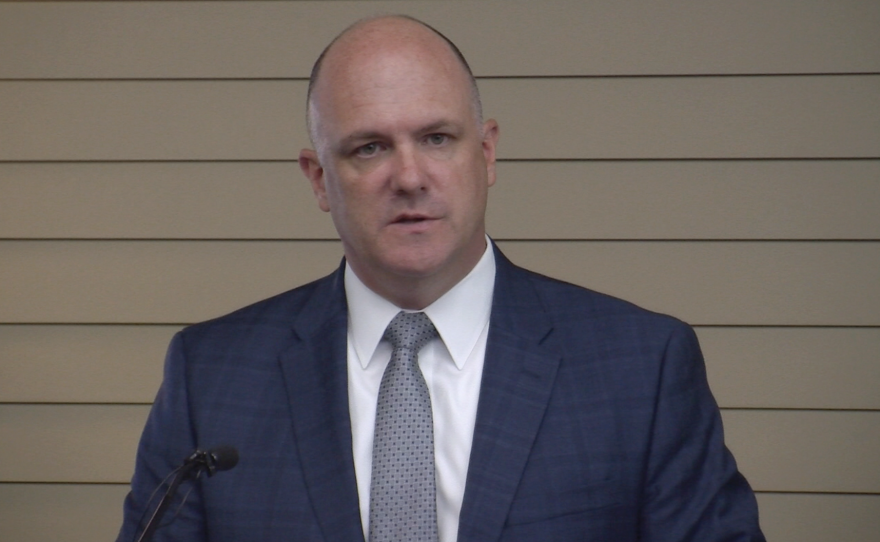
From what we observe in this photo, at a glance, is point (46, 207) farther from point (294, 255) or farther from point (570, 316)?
point (570, 316)

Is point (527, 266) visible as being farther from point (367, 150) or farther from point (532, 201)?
point (367, 150)

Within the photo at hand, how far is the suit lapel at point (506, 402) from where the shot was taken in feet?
5.98

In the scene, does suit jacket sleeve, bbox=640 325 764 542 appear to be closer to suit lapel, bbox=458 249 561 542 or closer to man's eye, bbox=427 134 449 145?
suit lapel, bbox=458 249 561 542

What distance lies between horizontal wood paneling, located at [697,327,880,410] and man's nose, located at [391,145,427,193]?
1.19 metres

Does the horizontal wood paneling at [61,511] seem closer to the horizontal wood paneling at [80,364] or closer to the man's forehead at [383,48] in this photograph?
the horizontal wood paneling at [80,364]

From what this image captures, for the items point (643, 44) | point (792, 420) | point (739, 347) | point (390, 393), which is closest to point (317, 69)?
point (390, 393)

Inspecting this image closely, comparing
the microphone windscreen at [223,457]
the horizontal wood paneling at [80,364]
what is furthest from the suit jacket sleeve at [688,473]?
the horizontal wood paneling at [80,364]

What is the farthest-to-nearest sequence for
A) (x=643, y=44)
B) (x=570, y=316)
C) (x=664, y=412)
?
(x=643, y=44) → (x=570, y=316) → (x=664, y=412)

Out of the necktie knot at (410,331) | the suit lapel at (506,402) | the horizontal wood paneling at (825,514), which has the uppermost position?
the necktie knot at (410,331)

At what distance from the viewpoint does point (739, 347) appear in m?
2.81

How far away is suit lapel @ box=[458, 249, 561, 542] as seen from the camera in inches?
71.8

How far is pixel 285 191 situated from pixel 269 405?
98 centimetres

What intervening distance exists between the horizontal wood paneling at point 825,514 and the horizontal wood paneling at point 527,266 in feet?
1.42

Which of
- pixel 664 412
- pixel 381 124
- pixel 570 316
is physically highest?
pixel 381 124
